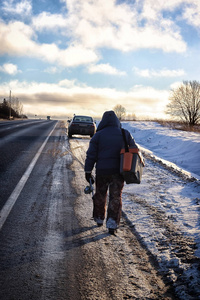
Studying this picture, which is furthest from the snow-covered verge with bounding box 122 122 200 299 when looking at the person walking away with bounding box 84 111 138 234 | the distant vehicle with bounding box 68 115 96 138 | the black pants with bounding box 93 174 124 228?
the distant vehicle with bounding box 68 115 96 138

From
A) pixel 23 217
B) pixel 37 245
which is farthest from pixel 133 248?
pixel 23 217

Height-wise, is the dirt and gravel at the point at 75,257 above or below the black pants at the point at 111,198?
below

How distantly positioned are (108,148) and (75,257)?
61.3 inches

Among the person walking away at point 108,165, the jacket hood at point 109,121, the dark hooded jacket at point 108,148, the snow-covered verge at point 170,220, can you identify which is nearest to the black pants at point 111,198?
the person walking away at point 108,165

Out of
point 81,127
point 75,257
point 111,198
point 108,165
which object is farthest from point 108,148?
point 81,127

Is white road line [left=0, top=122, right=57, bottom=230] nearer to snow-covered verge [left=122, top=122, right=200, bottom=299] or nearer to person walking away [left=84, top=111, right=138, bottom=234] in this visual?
person walking away [left=84, top=111, right=138, bottom=234]

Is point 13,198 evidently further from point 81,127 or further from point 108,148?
point 81,127

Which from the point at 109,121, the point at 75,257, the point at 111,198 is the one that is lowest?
the point at 75,257

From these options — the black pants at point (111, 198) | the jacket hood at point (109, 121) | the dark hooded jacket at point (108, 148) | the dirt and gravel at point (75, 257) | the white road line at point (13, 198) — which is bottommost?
the dirt and gravel at point (75, 257)

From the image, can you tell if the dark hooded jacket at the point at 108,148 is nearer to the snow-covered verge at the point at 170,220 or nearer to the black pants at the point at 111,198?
the black pants at the point at 111,198

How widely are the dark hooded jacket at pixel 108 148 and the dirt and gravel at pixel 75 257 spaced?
0.90 meters

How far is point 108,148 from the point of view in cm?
356

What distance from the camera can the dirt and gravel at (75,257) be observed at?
2.19 metres

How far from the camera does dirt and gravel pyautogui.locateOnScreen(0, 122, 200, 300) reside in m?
2.19
